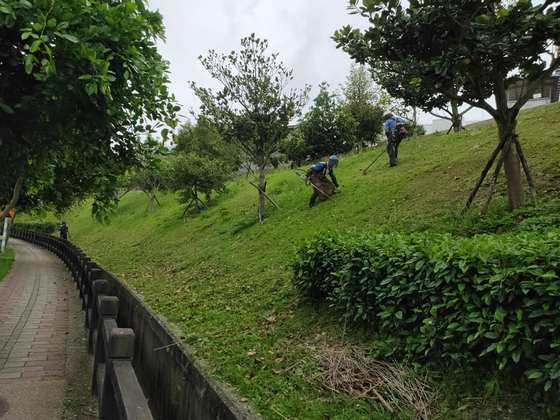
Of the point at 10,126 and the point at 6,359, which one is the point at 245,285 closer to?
the point at 6,359

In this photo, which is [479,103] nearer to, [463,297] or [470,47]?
[470,47]

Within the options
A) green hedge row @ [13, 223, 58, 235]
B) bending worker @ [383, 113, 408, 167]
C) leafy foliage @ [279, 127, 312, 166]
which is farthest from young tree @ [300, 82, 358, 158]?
green hedge row @ [13, 223, 58, 235]

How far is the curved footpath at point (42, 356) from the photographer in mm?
4715

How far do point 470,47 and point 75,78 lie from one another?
17.5 ft

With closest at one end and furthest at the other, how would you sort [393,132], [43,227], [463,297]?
[463,297] < [393,132] < [43,227]

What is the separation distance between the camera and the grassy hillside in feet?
14.6

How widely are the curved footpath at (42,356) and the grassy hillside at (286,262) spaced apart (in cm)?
144

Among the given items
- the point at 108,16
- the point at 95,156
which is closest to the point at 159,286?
the point at 95,156

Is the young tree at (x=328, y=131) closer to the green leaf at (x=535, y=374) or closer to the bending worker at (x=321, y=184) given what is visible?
the bending worker at (x=321, y=184)

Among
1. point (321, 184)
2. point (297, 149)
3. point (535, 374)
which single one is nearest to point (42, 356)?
point (535, 374)

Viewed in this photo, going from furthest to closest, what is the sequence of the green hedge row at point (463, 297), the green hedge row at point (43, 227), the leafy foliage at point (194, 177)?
the green hedge row at point (43, 227)
the leafy foliage at point (194, 177)
the green hedge row at point (463, 297)

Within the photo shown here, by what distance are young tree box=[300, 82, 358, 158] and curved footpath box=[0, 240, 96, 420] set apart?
58.6ft

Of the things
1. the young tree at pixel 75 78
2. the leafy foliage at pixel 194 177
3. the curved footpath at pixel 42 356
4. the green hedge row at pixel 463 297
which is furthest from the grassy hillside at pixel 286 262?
the young tree at pixel 75 78

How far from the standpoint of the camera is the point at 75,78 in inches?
147
